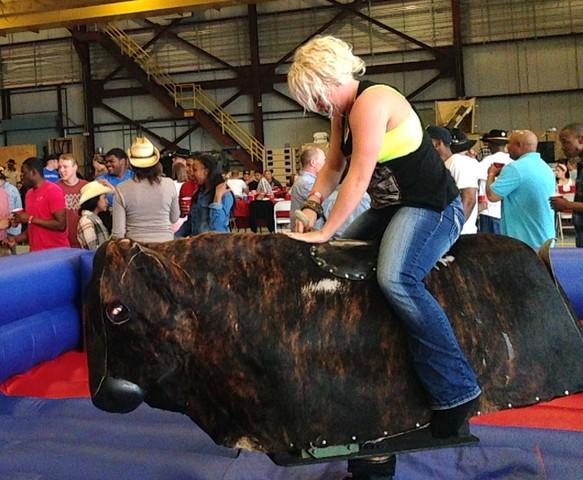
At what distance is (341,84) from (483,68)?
16.3 m

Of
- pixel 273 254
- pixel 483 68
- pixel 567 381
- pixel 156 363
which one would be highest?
pixel 483 68

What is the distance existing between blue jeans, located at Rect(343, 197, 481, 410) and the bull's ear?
1.85ft

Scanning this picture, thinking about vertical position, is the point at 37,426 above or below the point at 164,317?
below

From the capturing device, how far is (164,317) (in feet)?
6.23

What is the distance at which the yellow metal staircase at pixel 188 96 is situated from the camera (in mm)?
18906

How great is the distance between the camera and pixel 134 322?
1.88 m

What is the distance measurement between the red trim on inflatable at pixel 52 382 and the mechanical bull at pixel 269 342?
1.80 metres

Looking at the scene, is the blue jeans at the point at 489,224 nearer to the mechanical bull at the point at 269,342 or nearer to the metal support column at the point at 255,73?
the mechanical bull at the point at 269,342

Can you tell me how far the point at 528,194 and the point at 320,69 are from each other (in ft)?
8.99

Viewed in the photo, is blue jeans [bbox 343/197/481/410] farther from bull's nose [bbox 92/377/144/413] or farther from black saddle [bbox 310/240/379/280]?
bull's nose [bbox 92/377/144/413]

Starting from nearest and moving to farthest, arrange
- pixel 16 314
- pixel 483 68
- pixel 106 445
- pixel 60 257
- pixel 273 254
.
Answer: pixel 273 254 < pixel 106 445 < pixel 16 314 < pixel 60 257 < pixel 483 68

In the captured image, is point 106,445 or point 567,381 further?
point 106,445

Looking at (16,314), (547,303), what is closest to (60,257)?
(16,314)

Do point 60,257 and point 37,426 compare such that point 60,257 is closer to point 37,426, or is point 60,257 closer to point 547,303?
point 37,426
